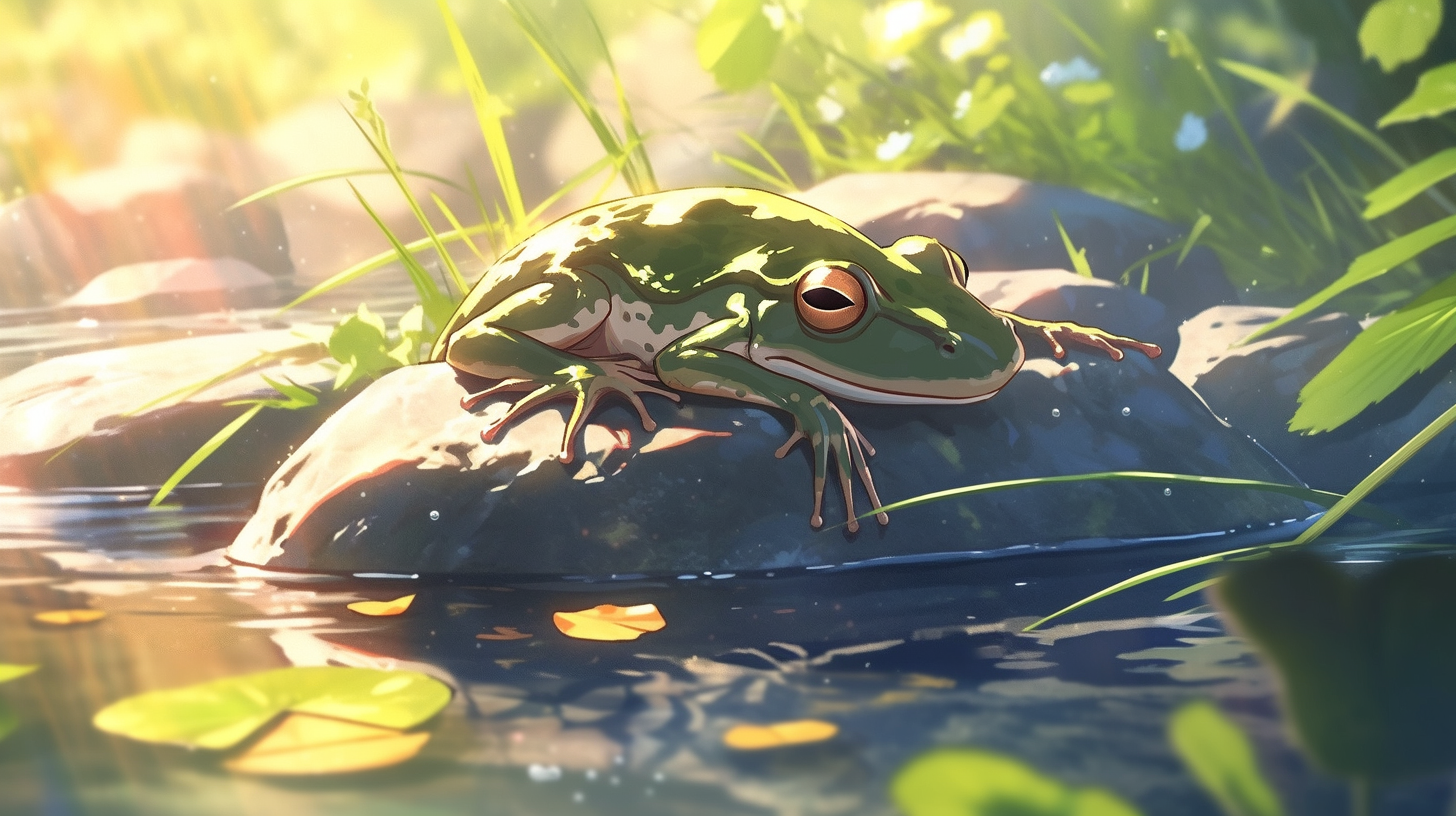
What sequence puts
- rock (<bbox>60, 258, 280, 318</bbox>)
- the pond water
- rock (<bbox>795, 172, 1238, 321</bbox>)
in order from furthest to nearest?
rock (<bbox>60, 258, 280, 318</bbox>), rock (<bbox>795, 172, 1238, 321</bbox>), the pond water

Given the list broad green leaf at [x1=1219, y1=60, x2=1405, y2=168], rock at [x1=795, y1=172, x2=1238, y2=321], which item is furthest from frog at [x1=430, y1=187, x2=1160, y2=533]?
broad green leaf at [x1=1219, y1=60, x2=1405, y2=168]

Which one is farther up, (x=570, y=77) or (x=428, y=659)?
A: (x=570, y=77)

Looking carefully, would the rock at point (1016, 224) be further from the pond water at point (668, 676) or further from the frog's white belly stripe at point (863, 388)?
the pond water at point (668, 676)

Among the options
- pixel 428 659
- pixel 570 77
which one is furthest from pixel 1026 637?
pixel 570 77

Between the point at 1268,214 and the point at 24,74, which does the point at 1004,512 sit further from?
the point at 24,74

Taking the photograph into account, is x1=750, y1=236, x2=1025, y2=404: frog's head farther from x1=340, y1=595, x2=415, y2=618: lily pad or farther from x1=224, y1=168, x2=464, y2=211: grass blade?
x1=224, y1=168, x2=464, y2=211: grass blade

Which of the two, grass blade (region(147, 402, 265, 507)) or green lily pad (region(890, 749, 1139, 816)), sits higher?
grass blade (region(147, 402, 265, 507))
